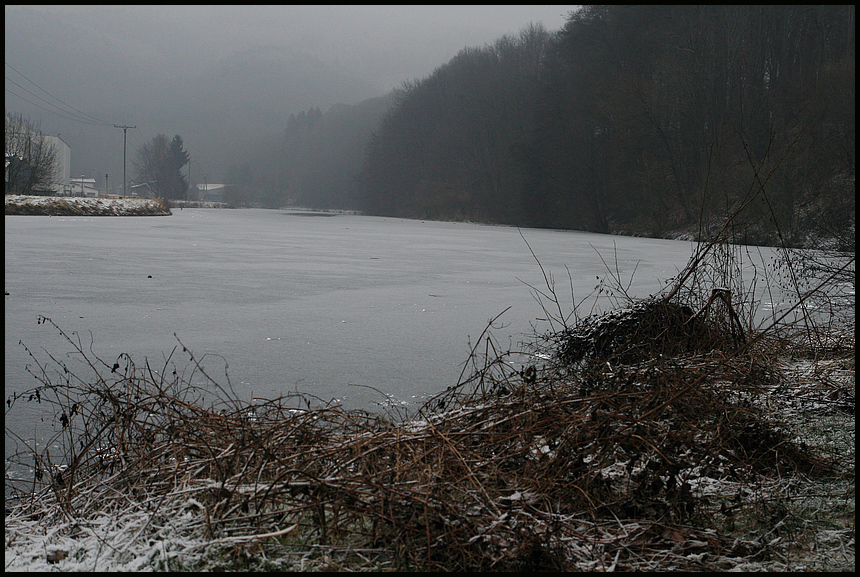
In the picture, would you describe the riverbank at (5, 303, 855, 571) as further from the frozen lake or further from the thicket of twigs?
the frozen lake

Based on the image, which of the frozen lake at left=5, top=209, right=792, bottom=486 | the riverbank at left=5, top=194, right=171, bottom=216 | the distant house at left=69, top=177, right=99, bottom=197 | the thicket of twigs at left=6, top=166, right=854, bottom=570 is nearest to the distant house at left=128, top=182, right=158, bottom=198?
the distant house at left=69, top=177, right=99, bottom=197

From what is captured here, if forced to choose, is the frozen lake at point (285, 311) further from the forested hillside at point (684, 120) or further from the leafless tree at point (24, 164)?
the leafless tree at point (24, 164)

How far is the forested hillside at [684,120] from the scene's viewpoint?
21.6 m

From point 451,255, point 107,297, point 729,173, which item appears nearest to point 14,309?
point 107,297

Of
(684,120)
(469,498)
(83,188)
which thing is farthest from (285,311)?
(83,188)

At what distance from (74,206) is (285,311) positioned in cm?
2966

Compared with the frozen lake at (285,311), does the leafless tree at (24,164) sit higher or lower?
higher

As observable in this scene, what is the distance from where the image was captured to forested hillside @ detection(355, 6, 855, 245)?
21625mm

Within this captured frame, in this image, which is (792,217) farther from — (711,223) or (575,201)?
(575,201)

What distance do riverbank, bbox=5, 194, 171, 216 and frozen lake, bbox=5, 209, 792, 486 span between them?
1983 centimetres

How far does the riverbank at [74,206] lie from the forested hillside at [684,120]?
21.0 meters

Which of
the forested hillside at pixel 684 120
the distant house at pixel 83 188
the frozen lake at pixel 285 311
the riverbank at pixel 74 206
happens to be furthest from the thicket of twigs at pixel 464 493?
the distant house at pixel 83 188

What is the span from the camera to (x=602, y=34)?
35.3 metres

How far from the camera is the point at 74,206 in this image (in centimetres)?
3159
